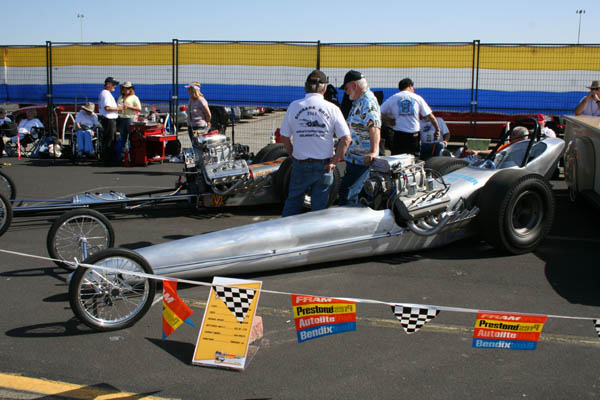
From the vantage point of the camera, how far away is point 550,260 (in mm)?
6059

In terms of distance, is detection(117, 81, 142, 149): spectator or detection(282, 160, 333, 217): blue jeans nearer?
detection(282, 160, 333, 217): blue jeans

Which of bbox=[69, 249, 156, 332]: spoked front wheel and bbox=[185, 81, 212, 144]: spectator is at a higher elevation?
bbox=[185, 81, 212, 144]: spectator

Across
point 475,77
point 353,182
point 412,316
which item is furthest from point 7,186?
point 475,77

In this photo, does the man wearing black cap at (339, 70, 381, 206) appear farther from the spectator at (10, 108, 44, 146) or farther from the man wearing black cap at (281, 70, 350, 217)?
the spectator at (10, 108, 44, 146)

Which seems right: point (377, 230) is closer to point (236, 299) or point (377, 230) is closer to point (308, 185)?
point (308, 185)

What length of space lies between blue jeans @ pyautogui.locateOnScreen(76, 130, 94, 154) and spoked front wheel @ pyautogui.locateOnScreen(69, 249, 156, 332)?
9.56 m

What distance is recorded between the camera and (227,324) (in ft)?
12.3

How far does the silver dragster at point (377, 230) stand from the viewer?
4.38 m

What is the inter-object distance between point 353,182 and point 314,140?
0.81 metres

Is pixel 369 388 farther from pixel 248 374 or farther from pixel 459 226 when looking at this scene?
pixel 459 226

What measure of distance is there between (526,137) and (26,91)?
12723mm

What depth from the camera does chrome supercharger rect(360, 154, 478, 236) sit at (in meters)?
5.83

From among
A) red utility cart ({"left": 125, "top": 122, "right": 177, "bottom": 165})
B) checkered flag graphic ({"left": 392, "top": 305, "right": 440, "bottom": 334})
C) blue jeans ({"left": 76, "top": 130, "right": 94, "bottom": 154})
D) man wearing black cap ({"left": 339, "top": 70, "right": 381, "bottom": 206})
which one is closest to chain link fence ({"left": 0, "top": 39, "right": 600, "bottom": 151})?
red utility cart ({"left": 125, "top": 122, "right": 177, "bottom": 165})

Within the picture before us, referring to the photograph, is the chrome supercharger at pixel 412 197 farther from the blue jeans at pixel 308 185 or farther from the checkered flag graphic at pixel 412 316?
the checkered flag graphic at pixel 412 316
